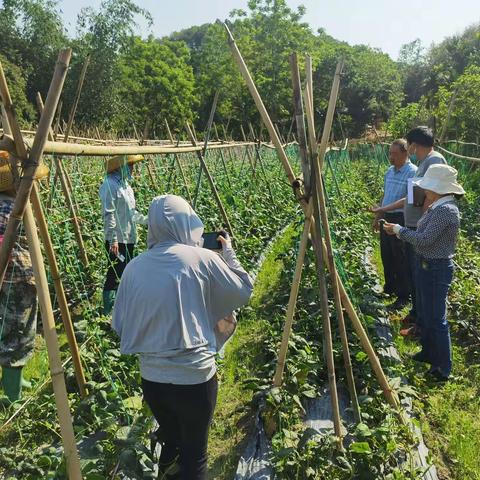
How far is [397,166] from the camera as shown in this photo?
497 cm

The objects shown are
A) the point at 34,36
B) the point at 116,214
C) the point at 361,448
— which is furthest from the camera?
the point at 34,36

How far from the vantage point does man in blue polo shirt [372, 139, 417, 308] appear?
490 centimetres

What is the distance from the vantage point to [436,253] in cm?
349

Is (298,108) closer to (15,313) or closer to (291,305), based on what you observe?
(291,305)

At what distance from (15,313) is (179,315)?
147cm

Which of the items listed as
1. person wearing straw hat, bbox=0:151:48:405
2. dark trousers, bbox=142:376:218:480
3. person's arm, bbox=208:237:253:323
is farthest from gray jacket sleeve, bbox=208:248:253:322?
person wearing straw hat, bbox=0:151:48:405

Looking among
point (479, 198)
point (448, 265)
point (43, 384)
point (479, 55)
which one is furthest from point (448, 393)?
point (479, 55)

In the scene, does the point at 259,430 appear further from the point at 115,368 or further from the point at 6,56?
the point at 6,56

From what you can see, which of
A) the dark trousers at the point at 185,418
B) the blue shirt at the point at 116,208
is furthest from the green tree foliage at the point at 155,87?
Answer: the dark trousers at the point at 185,418

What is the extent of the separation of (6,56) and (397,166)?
28000 mm

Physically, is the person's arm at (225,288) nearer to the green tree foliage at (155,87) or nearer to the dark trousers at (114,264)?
the dark trousers at (114,264)

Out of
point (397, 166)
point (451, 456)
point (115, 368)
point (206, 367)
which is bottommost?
point (451, 456)

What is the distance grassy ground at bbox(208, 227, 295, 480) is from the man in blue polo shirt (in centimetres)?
133

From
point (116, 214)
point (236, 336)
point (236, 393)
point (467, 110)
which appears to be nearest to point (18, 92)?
point (467, 110)
